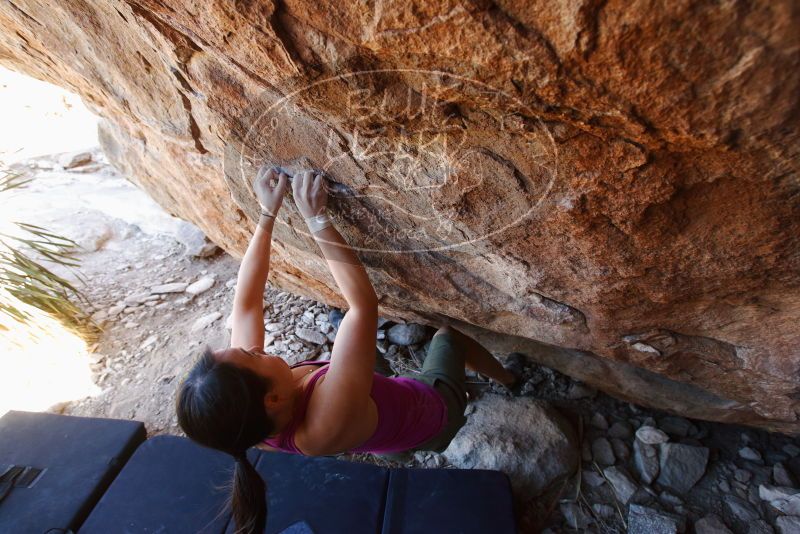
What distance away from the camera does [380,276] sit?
1.84 meters

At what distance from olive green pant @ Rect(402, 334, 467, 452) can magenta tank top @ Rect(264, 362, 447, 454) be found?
0.05 metres

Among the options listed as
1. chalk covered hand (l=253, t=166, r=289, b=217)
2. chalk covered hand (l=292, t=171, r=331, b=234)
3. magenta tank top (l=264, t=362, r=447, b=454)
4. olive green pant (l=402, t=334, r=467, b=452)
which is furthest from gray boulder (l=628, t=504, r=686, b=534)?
chalk covered hand (l=253, t=166, r=289, b=217)

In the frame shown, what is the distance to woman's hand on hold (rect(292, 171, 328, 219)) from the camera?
4.62ft

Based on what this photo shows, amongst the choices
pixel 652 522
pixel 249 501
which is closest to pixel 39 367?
pixel 249 501

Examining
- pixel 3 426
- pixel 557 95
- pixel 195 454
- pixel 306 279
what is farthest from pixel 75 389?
pixel 557 95

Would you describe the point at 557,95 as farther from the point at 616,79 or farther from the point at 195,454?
the point at 195,454

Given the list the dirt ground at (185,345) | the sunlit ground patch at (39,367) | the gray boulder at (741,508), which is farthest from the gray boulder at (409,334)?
the sunlit ground patch at (39,367)

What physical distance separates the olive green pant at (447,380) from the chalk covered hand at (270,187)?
869mm

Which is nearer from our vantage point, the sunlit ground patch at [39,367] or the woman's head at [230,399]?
the woman's head at [230,399]

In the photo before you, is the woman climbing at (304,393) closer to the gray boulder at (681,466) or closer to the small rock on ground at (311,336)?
the gray boulder at (681,466)

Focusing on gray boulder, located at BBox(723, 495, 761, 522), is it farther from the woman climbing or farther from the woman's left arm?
the woman's left arm

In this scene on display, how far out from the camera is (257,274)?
161 cm

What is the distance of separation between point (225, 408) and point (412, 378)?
2.86 feet

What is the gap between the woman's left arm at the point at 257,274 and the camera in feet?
4.98
